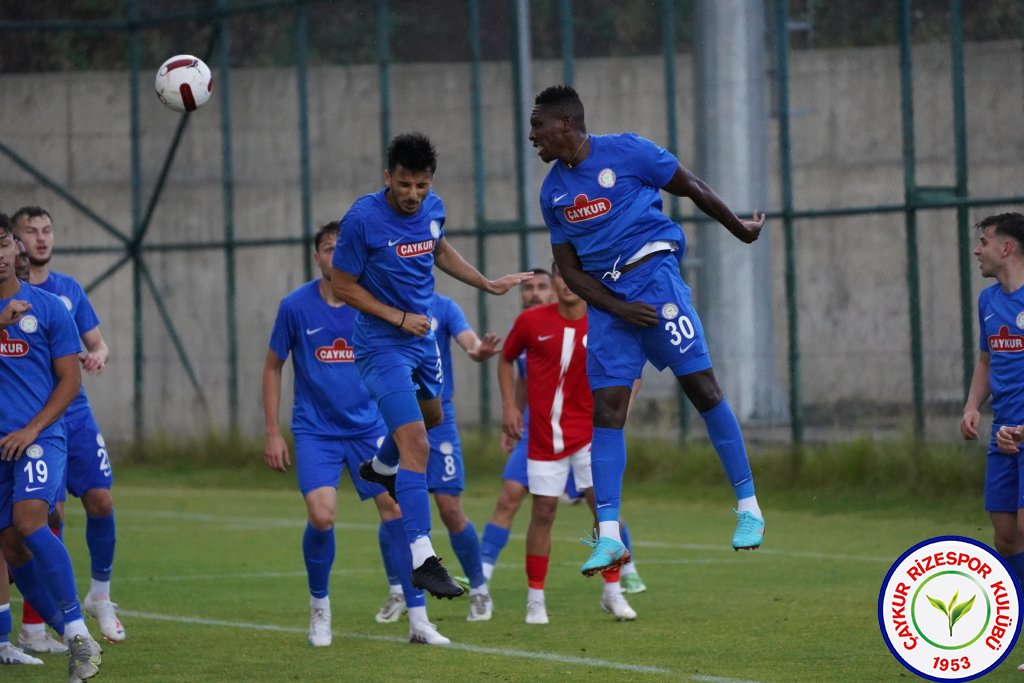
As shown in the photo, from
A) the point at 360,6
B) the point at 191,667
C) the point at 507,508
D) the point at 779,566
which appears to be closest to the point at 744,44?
the point at 360,6

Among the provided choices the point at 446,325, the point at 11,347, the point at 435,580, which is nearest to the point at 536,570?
the point at 446,325

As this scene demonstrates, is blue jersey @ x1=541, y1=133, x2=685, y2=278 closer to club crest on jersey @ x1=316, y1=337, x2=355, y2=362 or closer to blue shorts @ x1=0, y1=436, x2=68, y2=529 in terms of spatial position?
club crest on jersey @ x1=316, y1=337, x2=355, y2=362

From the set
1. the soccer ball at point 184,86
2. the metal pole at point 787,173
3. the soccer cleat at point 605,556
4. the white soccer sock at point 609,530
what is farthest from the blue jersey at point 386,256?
the metal pole at point 787,173

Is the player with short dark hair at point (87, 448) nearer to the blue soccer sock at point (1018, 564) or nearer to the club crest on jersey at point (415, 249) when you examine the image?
the club crest on jersey at point (415, 249)

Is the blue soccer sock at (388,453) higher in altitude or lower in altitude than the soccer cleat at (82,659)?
higher

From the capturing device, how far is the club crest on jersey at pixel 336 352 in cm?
1027

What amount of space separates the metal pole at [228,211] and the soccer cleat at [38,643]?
1198 centimetres

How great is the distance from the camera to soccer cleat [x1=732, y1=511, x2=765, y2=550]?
26.1 feet

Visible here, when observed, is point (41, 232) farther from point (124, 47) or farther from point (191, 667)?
point (124, 47)

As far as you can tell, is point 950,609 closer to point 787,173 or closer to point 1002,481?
point 1002,481

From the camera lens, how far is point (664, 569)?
1286cm

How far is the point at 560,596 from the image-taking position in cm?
1158

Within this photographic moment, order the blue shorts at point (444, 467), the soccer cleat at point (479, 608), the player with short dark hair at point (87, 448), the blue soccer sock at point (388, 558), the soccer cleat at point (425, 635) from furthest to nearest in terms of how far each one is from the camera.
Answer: the blue shorts at point (444, 467) < the blue soccer sock at point (388, 558) < the soccer cleat at point (479, 608) < the player with short dark hair at point (87, 448) < the soccer cleat at point (425, 635)

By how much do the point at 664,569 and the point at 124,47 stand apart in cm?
1337
